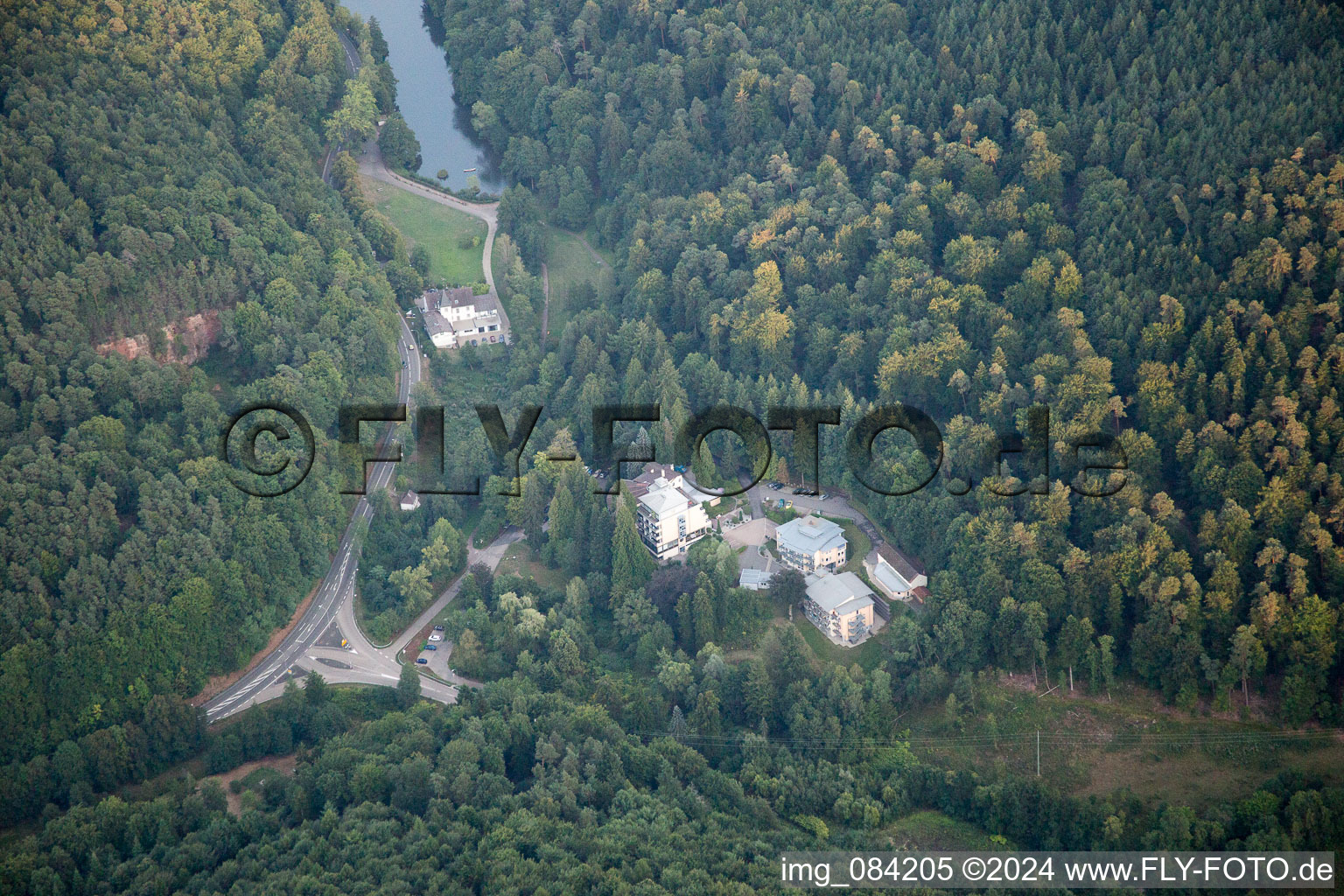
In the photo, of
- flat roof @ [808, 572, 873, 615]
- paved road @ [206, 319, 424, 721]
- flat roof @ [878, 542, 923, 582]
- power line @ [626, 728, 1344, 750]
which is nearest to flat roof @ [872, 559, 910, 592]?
flat roof @ [878, 542, 923, 582]

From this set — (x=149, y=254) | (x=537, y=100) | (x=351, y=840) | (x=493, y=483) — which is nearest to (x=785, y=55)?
(x=537, y=100)

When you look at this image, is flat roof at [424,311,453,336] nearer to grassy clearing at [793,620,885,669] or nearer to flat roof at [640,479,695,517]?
flat roof at [640,479,695,517]

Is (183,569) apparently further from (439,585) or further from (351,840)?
(351,840)

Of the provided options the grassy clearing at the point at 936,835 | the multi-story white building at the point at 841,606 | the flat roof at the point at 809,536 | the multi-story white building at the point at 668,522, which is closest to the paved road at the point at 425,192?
the multi-story white building at the point at 668,522

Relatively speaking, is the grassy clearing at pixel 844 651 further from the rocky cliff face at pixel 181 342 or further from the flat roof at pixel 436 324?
the rocky cliff face at pixel 181 342

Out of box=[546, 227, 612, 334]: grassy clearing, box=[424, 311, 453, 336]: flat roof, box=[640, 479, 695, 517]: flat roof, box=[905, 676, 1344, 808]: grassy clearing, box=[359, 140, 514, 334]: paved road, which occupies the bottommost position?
box=[905, 676, 1344, 808]: grassy clearing

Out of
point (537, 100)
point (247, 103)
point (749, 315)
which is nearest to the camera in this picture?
point (749, 315)

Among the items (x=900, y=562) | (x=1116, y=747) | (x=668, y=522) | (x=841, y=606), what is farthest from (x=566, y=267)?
(x=1116, y=747)
